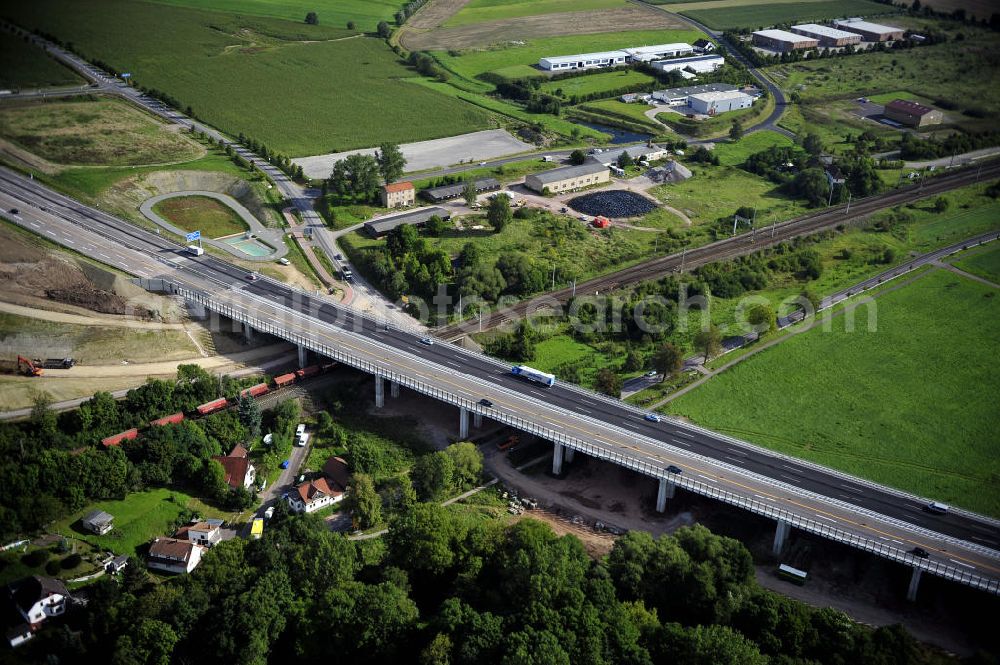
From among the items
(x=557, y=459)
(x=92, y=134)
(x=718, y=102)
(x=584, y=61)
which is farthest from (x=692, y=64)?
(x=557, y=459)

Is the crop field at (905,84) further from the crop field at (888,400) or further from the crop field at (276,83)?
the crop field at (888,400)

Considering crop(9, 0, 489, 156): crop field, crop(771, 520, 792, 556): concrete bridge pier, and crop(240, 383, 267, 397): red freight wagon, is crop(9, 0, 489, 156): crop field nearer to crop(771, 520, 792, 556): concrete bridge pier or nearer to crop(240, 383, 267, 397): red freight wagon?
crop(240, 383, 267, 397): red freight wagon

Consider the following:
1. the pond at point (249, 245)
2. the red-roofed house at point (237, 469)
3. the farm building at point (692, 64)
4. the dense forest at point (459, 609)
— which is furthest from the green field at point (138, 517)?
the farm building at point (692, 64)

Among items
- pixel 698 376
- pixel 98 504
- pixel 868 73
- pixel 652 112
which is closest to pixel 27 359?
pixel 98 504

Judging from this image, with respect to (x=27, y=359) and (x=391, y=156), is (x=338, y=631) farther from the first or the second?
(x=391, y=156)

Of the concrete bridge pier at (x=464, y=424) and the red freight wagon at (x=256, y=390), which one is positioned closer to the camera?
the concrete bridge pier at (x=464, y=424)

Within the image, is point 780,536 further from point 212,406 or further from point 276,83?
point 276,83
